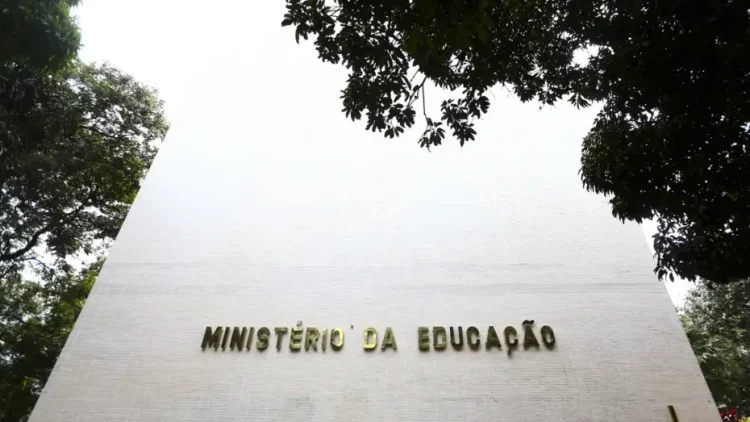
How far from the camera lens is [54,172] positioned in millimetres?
9039

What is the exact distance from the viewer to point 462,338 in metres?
6.29

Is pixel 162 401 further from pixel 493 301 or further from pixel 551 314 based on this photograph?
pixel 551 314

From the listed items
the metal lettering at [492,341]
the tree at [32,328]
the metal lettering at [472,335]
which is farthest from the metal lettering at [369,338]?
the tree at [32,328]

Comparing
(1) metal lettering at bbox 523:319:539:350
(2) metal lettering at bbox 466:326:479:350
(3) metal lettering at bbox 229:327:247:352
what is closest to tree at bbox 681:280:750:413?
(1) metal lettering at bbox 523:319:539:350

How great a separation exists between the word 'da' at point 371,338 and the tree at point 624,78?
99.6 inches

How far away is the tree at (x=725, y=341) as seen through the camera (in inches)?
446

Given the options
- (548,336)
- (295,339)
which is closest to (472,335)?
(548,336)

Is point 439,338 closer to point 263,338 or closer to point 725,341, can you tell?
point 263,338

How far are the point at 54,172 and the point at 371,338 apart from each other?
760 cm

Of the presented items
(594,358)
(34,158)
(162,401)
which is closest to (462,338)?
(594,358)

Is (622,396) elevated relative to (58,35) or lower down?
lower down

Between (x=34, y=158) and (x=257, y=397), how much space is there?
630cm

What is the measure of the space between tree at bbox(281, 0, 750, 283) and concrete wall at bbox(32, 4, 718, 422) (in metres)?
2.57

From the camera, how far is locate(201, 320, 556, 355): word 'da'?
20.4ft
